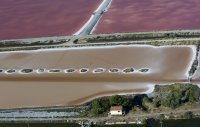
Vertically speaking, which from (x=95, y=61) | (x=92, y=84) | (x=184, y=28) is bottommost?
(x=92, y=84)

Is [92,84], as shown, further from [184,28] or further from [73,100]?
[184,28]

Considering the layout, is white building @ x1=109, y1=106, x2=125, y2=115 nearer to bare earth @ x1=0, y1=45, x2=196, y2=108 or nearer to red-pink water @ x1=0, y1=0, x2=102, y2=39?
bare earth @ x1=0, y1=45, x2=196, y2=108

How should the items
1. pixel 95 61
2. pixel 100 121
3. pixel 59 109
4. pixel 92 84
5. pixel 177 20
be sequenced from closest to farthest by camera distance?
pixel 100 121 → pixel 59 109 → pixel 92 84 → pixel 95 61 → pixel 177 20

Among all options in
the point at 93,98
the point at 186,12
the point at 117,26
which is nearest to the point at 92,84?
the point at 93,98

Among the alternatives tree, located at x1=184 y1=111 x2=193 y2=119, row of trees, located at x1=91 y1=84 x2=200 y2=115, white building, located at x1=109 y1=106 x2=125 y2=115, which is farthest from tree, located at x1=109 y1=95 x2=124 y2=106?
tree, located at x1=184 y1=111 x2=193 y2=119

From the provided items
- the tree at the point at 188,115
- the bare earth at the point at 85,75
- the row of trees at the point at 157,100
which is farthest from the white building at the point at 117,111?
the tree at the point at 188,115

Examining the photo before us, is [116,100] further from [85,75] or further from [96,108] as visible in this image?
Answer: [85,75]

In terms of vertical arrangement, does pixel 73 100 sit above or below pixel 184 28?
below
